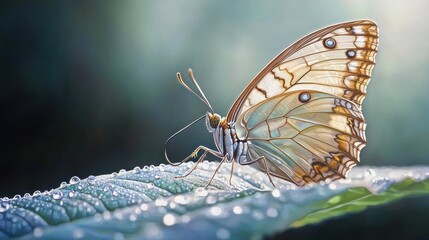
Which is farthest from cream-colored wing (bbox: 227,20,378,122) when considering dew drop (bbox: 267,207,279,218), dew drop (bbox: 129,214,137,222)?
dew drop (bbox: 267,207,279,218)

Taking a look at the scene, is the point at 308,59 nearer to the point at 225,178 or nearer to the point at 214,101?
the point at 225,178

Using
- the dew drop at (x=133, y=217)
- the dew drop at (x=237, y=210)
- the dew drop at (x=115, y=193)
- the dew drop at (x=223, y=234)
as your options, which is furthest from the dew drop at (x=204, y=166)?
the dew drop at (x=223, y=234)

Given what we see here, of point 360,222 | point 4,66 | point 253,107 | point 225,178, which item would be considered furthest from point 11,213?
point 4,66

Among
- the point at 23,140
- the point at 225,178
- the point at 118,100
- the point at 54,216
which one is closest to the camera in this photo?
the point at 54,216

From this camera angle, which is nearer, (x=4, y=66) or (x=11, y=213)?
(x=11, y=213)

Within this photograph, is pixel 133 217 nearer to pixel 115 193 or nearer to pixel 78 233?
pixel 78 233

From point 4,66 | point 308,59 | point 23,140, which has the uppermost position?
point 4,66
